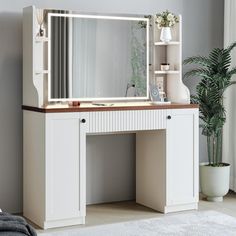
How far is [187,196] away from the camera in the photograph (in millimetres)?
4836

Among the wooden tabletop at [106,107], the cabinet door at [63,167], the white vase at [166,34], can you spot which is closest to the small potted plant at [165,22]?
the white vase at [166,34]

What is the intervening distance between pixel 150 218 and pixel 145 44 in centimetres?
157

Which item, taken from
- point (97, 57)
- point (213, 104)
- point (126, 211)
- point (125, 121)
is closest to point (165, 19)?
point (97, 57)

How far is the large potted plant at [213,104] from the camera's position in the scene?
5.12 metres

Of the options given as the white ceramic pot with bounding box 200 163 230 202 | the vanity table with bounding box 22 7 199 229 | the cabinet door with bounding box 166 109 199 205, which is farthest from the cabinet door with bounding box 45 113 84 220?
the white ceramic pot with bounding box 200 163 230 202

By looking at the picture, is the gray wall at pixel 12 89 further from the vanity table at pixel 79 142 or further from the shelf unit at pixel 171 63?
the shelf unit at pixel 171 63

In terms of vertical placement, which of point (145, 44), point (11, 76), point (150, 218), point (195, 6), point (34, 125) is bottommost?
point (150, 218)

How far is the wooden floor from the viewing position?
180 inches

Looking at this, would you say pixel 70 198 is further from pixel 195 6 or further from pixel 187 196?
pixel 195 6

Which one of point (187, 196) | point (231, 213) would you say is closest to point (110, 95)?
point (187, 196)

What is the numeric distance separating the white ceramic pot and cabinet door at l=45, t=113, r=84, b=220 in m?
1.36

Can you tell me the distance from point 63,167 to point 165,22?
1632 millimetres

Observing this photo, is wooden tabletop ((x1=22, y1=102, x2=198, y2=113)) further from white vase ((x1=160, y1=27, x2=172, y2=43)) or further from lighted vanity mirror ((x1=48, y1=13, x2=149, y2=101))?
white vase ((x1=160, y1=27, x2=172, y2=43))

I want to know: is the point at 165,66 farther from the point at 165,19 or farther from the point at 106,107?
the point at 106,107
